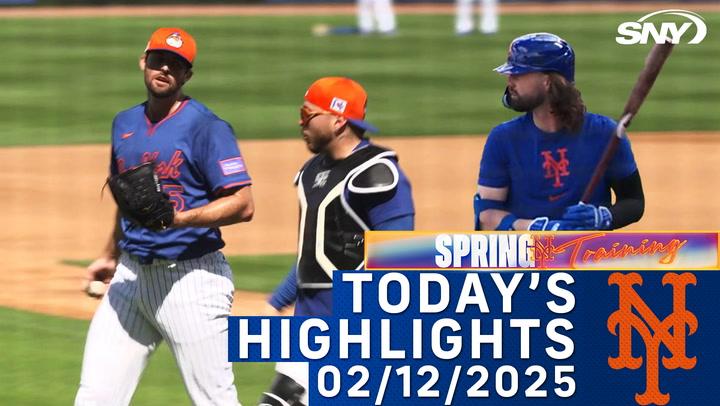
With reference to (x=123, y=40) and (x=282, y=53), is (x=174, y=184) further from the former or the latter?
(x=123, y=40)

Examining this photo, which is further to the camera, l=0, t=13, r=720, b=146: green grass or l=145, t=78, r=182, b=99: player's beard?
l=0, t=13, r=720, b=146: green grass

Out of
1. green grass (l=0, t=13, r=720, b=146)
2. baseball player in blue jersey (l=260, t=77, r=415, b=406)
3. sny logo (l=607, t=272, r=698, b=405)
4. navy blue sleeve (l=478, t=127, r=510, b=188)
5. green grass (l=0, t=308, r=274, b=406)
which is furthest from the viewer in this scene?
green grass (l=0, t=13, r=720, b=146)

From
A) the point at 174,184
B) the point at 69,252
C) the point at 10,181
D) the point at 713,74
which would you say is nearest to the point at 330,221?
the point at 174,184

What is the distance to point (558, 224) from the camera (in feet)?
16.9

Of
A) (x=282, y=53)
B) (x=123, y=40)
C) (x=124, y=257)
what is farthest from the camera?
A: (x=123, y=40)

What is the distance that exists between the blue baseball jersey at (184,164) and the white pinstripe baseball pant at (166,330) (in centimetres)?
7

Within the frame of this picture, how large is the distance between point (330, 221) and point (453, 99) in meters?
17.0

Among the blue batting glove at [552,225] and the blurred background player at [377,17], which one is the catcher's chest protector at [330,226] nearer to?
the blue batting glove at [552,225]

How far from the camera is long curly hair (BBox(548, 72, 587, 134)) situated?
525 cm

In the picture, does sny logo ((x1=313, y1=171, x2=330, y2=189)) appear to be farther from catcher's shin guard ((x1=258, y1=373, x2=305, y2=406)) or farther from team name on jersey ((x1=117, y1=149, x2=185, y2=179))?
catcher's shin guard ((x1=258, y1=373, x2=305, y2=406))

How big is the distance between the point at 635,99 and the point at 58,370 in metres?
4.14

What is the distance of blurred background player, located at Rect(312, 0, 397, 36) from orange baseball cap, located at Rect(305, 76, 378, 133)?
2477 cm

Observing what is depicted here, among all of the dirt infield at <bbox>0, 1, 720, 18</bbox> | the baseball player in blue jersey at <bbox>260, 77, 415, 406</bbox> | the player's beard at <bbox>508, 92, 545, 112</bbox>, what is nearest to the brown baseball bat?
the player's beard at <bbox>508, 92, 545, 112</bbox>

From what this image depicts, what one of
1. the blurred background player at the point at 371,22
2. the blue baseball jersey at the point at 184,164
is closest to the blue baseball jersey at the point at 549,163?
the blue baseball jersey at the point at 184,164
